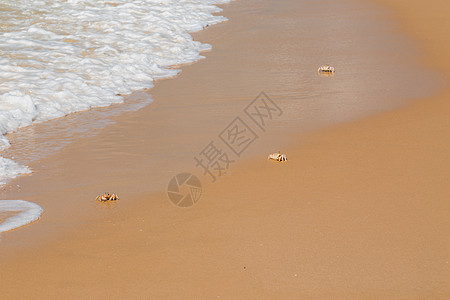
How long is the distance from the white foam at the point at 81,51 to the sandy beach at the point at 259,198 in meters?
0.40

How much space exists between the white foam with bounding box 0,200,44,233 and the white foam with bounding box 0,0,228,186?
66 centimetres

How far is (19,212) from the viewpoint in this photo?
4141 millimetres

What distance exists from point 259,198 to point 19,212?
1.66m

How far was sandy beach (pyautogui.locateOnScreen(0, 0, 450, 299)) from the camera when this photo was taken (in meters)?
3.22

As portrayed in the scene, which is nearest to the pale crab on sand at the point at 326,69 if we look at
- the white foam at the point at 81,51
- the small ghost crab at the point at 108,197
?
the white foam at the point at 81,51

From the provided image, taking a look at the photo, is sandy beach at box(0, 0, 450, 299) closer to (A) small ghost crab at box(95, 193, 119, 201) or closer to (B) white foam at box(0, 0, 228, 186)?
(A) small ghost crab at box(95, 193, 119, 201)

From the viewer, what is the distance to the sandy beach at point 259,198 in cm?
322

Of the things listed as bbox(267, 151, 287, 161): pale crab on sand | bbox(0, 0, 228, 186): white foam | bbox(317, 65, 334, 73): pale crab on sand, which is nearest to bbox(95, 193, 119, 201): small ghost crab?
bbox(0, 0, 228, 186): white foam

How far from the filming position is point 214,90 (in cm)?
710

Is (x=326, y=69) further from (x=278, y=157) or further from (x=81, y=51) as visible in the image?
(x=81, y=51)

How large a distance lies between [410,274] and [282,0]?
11758 millimetres

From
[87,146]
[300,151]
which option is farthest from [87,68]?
[300,151]

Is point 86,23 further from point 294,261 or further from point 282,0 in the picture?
point 294,261

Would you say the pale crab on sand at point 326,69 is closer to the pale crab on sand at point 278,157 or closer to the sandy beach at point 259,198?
the sandy beach at point 259,198
